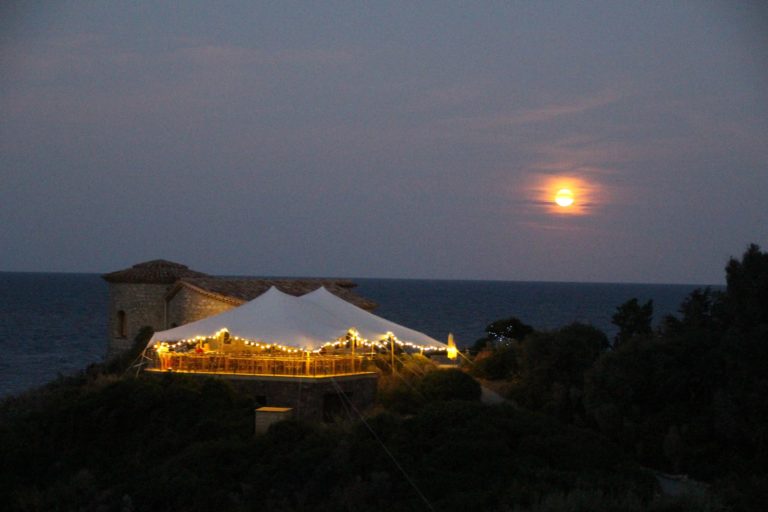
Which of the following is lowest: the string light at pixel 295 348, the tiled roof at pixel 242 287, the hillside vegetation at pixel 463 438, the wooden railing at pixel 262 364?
the hillside vegetation at pixel 463 438

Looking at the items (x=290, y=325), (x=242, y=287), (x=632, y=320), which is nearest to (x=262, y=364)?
(x=290, y=325)

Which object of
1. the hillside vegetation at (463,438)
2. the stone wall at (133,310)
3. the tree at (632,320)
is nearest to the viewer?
the hillside vegetation at (463,438)

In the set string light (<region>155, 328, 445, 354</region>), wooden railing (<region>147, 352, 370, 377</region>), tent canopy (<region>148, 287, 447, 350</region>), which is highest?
tent canopy (<region>148, 287, 447, 350</region>)

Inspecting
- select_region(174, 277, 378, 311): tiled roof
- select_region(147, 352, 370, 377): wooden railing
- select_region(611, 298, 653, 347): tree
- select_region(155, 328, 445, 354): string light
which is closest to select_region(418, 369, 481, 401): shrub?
select_region(155, 328, 445, 354): string light

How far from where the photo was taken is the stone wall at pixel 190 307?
94.0 ft

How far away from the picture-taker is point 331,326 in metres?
22.0

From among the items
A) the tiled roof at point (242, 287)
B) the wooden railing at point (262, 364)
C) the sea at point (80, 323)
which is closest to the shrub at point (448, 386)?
the wooden railing at point (262, 364)

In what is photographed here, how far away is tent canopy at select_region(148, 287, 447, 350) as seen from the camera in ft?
69.2

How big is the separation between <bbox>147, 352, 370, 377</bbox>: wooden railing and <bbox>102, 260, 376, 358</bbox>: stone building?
6.06 m

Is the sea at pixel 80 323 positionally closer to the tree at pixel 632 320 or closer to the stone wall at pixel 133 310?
the tree at pixel 632 320

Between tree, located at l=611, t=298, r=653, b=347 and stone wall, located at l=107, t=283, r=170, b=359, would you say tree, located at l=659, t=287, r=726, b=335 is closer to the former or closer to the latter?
tree, located at l=611, t=298, r=653, b=347

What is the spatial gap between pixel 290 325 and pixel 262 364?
42.5 inches

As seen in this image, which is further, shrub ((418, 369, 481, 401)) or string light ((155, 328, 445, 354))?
shrub ((418, 369, 481, 401))

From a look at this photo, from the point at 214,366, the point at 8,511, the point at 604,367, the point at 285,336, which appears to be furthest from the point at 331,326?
the point at 8,511
